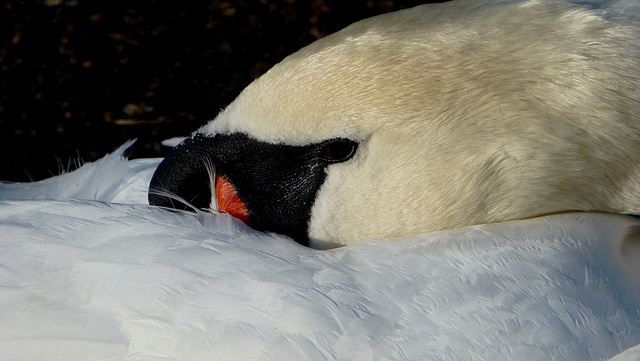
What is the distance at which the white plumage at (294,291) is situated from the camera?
1.28 metres

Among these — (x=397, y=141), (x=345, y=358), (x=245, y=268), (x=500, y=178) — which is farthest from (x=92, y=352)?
(x=500, y=178)

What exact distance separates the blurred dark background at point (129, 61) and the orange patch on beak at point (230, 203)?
4.99 ft

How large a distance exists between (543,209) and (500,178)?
13 cm

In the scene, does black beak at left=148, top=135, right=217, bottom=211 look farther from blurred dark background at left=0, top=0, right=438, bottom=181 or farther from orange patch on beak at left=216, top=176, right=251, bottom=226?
blurred dark background at left=0, top=0, right=438, bottom=181

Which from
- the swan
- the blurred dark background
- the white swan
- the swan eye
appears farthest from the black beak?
the blurred dark background

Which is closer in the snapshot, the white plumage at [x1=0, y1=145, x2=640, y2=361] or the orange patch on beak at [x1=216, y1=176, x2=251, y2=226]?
the white plumage at [x1=0, y1=145, x2=640, y2=361]

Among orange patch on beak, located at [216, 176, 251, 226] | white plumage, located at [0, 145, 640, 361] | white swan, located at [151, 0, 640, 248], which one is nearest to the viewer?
white plumage, located at [0, 145, 640, 361]


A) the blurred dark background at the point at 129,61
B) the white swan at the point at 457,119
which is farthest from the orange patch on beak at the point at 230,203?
the blurred dark background at the point at 129,61

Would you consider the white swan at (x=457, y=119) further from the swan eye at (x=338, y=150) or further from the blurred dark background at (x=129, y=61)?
the blurred dark background at (x=129, y=61)

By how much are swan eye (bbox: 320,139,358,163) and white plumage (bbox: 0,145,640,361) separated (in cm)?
20

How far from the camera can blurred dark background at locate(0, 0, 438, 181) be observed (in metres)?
3.31

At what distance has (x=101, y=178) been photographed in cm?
223

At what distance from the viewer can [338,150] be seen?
5.37ft

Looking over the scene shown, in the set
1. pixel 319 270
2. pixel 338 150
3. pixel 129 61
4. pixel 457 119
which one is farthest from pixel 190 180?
pixel 129 61
